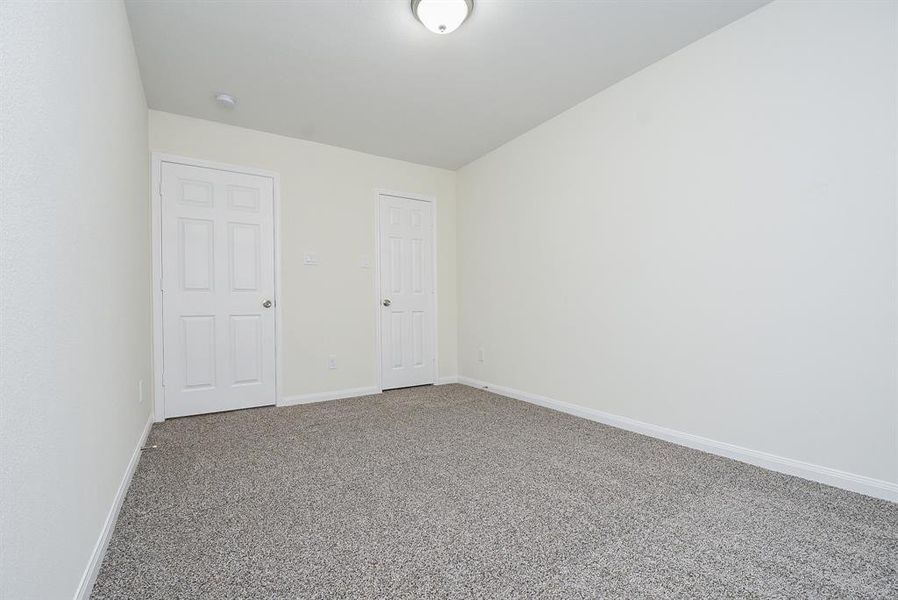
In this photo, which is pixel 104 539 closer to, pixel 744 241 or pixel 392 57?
pixel 392 57

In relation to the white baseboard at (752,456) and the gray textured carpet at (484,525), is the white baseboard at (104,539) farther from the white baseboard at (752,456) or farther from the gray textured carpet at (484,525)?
the white baseboard at (752,456)

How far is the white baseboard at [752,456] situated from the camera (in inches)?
73.3

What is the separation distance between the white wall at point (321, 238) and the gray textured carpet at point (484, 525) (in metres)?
1.27

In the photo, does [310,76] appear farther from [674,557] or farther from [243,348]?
[674,557]

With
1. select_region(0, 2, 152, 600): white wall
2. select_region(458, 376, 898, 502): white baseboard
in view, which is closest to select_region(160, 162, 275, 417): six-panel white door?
select_region(0, 2, 152, 600): white wall

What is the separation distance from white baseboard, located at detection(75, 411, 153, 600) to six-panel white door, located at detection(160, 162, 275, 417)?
116cm

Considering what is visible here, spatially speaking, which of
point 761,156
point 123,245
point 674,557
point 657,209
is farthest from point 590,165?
point 123,245

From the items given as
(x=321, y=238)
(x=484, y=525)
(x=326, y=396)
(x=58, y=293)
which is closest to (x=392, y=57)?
(x=321, y=238)

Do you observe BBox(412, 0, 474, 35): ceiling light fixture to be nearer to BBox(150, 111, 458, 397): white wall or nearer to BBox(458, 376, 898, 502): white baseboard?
BBox(150, 111, 458, 397): white wall

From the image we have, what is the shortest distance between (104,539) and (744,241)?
3218 millimetres

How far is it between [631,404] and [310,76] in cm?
318

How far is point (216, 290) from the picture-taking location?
346 cm

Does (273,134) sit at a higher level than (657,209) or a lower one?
higher

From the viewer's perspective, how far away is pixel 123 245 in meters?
2.06
